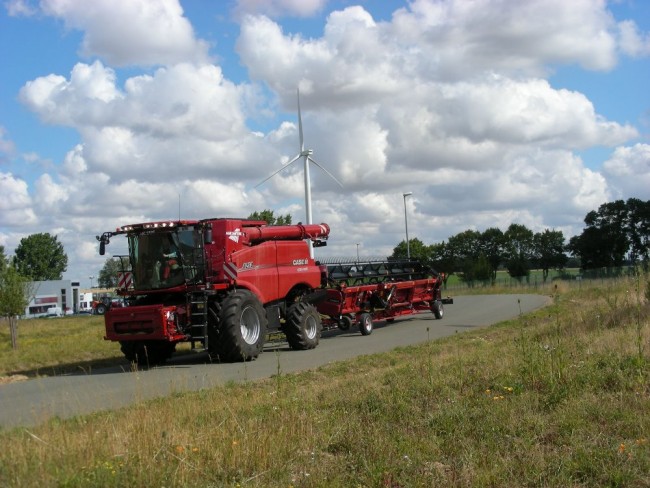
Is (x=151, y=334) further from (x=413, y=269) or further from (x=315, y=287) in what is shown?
(x=413, y=269)

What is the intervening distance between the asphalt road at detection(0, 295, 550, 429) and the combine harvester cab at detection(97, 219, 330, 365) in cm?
56

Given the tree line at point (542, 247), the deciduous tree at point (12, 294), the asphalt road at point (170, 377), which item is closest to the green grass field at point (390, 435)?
the asphalt road at point (170, 377)

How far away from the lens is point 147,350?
17.0 metres

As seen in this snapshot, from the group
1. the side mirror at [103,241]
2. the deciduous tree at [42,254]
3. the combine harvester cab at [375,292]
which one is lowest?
the combine harvester cab at [375,292]

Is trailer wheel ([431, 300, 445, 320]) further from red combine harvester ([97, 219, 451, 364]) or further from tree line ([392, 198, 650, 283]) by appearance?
tree line ([392, 198, 650, 283])

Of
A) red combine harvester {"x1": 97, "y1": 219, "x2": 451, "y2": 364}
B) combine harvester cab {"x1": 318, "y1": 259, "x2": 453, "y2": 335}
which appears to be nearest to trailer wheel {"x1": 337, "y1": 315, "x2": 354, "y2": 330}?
combine harvester cab {"x1": 318, "y1": 259, "x2": 453, "y2": 335}

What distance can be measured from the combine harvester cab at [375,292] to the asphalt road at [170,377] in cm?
60

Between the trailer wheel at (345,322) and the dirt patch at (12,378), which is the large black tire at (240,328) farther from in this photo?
the trailer wheel at (345,322)

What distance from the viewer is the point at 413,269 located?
2761cm

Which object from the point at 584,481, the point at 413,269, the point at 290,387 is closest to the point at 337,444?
the point at 584,481

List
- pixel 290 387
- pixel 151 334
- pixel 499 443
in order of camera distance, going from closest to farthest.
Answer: pixel 499 443
pixel 290 387
pixel 151 334

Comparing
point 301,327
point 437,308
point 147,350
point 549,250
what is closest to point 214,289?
point 147,350

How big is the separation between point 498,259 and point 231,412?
9675cm

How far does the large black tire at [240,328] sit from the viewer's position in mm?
15633
